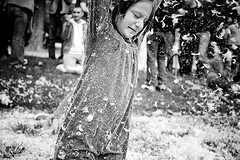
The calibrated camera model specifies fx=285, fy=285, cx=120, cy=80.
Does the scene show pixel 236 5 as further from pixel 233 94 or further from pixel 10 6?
pixel 10 6

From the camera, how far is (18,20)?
5.39 m

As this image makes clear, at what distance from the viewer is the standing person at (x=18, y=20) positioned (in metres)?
5.25

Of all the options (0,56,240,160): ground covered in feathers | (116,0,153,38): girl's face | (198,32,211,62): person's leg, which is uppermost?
(116,0,153,38): girl's face

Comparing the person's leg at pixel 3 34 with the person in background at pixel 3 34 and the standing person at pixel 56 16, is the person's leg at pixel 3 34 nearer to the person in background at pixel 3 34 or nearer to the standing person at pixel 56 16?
the person in background at pixel 3 34

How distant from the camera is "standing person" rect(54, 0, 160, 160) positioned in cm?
163

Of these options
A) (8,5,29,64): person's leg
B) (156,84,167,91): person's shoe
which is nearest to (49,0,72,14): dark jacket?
(8,5,29,64): person's leg

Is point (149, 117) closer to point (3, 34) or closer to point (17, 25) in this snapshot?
point (17, 25)

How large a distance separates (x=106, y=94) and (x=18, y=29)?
4.34 meters

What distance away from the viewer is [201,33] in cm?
446

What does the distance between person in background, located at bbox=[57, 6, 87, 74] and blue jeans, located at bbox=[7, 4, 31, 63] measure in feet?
3.13

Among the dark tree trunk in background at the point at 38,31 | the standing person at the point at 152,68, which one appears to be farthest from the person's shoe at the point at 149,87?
the dark tree trunk in background at the point at 38,31

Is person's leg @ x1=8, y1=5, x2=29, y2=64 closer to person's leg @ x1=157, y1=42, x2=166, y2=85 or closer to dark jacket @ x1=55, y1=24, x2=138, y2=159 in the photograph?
person's leg @ x1=157, y1=42, x2=166, y2=85

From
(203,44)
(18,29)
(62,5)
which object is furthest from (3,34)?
(203,44)

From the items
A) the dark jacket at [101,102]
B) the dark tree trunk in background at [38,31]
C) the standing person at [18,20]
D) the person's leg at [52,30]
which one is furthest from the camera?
the dark tree trunk in background at [38,31]
